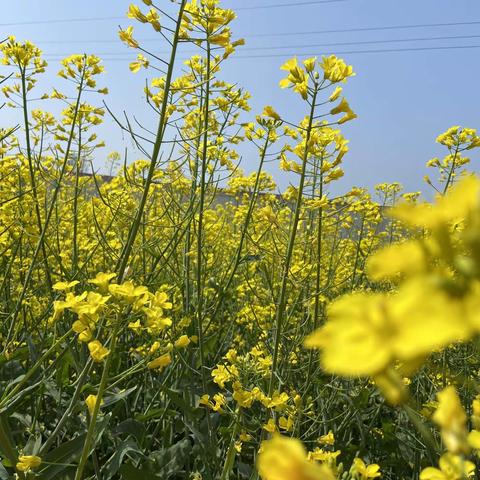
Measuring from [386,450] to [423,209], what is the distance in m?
3.08

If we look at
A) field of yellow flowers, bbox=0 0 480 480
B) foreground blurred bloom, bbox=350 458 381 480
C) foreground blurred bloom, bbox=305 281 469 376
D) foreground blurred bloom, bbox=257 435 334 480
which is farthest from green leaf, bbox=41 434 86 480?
foreground blurred bloom, bbox=305 281 469 376

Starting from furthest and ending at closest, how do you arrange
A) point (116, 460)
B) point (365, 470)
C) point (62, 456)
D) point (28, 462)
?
point (116, 460)
point (62, 456)
point (28, 462)
point (365, 470)

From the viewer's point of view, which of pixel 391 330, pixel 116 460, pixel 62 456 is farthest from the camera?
pixel 116 460

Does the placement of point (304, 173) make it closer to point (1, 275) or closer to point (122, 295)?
point (122, 295)

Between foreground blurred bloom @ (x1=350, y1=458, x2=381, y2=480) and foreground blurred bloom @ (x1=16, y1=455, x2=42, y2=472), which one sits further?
foreground blurred bloom @ (x1=16, y1=455, x2=42, y2=472)

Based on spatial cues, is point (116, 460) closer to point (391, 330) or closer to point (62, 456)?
point (62, 456)

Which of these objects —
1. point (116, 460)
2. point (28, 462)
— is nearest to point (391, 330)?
point (28, 462)

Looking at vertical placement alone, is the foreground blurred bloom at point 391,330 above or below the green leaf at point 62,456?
above

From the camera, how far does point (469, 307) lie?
282 mm

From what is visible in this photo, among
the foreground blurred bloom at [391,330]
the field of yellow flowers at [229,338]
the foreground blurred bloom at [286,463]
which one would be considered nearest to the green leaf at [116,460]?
the field of yellow flowers at [229,338]

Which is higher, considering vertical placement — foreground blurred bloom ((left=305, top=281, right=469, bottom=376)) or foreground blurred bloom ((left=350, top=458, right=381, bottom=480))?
foreground blurred bloom ((left=305, top=281, right=469, bottom=376))

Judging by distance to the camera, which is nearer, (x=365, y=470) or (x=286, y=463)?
(x=286, y=463)

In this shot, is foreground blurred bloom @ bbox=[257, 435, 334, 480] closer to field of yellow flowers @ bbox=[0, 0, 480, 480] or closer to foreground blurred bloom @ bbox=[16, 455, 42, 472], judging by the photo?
field of yellow flowers @ bbox=[0, 0, 480, 480]

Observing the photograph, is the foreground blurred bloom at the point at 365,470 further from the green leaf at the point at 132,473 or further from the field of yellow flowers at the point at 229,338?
the green leaf at the point at 132,473
